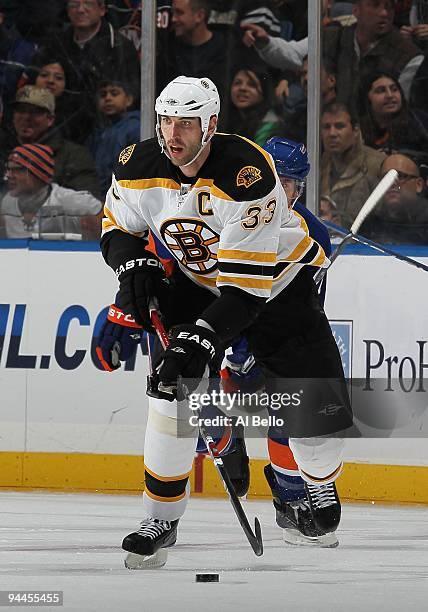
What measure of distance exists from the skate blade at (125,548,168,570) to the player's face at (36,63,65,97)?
8.52 ft

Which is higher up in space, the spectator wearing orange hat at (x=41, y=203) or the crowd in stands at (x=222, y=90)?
the crowd in stands at (x=222, y=90)

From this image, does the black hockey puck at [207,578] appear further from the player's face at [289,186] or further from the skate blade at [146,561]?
the player's face at [289,186]

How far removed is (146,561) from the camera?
338cm

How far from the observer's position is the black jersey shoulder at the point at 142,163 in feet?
11.1

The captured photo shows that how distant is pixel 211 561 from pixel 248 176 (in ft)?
3.10

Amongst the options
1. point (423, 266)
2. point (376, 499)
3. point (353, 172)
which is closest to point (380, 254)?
point (423, 266)

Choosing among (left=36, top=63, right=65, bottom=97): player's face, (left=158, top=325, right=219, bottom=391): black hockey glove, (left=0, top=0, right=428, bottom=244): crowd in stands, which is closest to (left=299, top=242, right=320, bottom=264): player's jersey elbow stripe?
(left=158, top=325, right=219, bottom=391): black hockey glove

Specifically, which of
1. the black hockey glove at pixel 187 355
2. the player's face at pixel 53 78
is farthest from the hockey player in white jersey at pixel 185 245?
the player's face at pixel 53 78

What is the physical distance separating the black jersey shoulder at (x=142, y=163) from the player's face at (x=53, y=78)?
2.17m

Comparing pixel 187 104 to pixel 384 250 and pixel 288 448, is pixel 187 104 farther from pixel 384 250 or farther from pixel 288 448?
pixel 384 250

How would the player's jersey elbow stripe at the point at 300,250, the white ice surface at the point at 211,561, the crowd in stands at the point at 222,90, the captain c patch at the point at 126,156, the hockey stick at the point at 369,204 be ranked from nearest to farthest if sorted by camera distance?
the white ice surface at the point at 211,561 → the captain c patch at the point at 126,156 → the player's jersey elbow stripe at the point at 300,250 → the hockey stick at the point at 369,204 → the crowd in stands at the point at 222,90

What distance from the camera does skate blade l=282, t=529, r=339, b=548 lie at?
3.90 meters

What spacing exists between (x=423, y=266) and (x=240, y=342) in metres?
0.97

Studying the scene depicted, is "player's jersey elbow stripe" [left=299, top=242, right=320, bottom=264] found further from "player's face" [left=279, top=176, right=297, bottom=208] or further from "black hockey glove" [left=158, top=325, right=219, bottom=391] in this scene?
"black hockey glove" [left=158, top=325, right=219, bottom=391]
